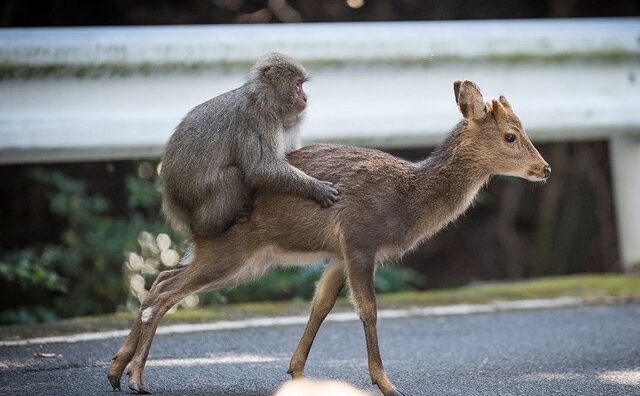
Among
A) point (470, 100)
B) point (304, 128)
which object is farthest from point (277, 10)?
point (470, 100)

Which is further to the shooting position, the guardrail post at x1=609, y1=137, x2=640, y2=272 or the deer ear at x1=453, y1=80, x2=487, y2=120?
the guardrail post at x1=609, y1=137, x2=640, y2=272

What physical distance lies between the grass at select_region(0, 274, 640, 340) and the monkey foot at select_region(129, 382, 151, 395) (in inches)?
55.8

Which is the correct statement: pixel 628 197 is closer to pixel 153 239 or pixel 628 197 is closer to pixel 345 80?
pixel 345 80

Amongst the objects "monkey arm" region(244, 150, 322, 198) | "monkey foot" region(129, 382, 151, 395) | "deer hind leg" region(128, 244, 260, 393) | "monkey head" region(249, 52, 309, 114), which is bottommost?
"monkey foot" region(129, 382, 151, 395)

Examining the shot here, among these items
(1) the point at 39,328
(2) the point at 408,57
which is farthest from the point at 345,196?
(2) the point at 408,57

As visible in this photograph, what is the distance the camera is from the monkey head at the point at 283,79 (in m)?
5.53

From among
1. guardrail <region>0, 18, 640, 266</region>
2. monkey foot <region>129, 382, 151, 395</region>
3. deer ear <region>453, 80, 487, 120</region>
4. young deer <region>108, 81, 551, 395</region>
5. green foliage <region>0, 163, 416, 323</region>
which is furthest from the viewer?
green foliage <region>0, 163, 416, 323</region>

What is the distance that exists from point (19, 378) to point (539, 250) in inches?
255

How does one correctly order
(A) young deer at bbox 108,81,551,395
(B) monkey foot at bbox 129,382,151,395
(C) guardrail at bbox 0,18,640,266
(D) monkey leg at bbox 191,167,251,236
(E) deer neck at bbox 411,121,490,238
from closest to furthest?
(B) monkey foot at bbox 129,382,151,395 → (A) young deer at bbox 108,81,551,395 → (D) monkey leg at bbox 191,167,251,236 → (E) deer neck at bbox 411,121,490,238 → (C) guardrail at bbox 0,18,640,266

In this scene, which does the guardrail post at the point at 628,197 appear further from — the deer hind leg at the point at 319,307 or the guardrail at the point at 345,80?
the deer hind leg at the point at 319,307

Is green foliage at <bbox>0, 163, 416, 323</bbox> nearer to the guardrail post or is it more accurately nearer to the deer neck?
the guardrail post

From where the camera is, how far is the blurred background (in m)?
6.75

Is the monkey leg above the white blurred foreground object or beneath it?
above

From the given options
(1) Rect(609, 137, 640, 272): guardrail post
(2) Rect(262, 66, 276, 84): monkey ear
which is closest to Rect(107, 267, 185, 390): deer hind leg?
(2) Rect(262, 66, 276, 84): monkey ear
